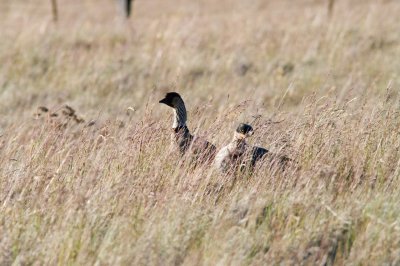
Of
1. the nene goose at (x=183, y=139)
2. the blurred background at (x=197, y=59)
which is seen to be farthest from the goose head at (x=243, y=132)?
the blurred background at (x=197, y=59)

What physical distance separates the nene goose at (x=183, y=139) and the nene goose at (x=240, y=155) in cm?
9

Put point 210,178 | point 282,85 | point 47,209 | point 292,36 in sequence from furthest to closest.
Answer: point 292,36
point 282,85
point 210,178
point 47,209

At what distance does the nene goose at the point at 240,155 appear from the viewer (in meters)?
5.48

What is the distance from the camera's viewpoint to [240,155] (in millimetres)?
5711

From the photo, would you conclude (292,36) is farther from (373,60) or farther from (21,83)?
(21,83)

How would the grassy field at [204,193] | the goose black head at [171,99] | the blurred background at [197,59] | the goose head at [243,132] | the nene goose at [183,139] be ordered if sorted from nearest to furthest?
the grassy field at [204,193]
the nene goose at [183,139]
the goose head at [243,132]
the goose black head at [171,99]
the blurred background at [197,59]

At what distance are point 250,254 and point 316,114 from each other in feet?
7.40

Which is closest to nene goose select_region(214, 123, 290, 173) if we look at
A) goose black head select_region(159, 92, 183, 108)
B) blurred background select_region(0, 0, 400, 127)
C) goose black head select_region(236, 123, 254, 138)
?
goose black head select_region(236, 123, 254, 138)

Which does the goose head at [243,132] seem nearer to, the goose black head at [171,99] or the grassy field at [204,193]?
the grassy field at [204,193]

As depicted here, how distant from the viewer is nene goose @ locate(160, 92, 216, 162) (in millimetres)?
5711

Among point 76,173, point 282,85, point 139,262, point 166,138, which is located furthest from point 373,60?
point 139,262

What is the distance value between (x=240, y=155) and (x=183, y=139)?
0.66m

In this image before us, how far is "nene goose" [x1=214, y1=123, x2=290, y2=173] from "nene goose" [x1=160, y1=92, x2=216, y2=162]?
0.09 m

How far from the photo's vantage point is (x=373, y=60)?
37.9 ft
